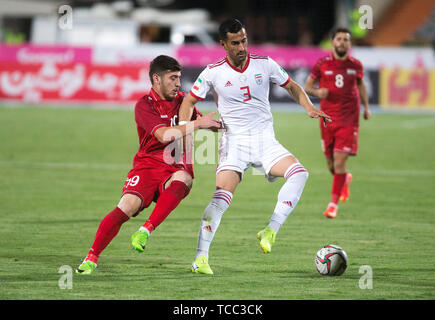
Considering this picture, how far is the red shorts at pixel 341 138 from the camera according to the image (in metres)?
11.3

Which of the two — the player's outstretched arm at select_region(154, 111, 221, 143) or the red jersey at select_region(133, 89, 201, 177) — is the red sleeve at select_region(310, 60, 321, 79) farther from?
the player's outstretched arm at select_region(154, 111, 221, 143)

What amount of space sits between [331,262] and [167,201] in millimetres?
1500

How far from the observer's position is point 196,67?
27.4 m

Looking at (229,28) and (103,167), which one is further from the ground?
(229,28)

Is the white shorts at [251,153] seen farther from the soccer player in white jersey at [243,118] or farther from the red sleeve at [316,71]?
the red sleeve at [316,71]

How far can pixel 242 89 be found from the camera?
7.68 meters

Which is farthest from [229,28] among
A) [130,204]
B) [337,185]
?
[337,185]

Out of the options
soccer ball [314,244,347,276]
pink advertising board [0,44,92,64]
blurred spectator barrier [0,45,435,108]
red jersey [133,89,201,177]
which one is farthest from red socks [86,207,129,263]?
pink advertising board [0,44,92,64]

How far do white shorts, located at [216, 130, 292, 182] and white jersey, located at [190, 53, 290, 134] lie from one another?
3.3 inches

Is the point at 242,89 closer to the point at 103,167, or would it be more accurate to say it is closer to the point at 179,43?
the point at 103,167

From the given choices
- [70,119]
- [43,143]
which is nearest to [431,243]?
[43,143]

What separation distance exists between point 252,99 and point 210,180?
683 centimetres

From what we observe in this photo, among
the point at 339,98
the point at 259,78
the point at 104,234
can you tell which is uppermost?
the point at 339,98
